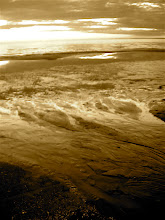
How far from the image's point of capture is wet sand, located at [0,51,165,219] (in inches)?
81.3

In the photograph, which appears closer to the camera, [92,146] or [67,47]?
[92,146]

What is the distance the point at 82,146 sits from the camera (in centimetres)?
314

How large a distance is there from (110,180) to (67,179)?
1.87 feet

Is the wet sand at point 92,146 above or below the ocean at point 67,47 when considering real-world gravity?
below

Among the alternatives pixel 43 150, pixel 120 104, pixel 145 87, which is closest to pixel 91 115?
pixel 120 104

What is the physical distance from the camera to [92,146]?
3141 millimetres

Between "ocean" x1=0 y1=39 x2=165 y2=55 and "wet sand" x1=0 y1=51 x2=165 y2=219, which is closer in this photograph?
"wet sand" x1=0 y1=51 x2=165 y2=219

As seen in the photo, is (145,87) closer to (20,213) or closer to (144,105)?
(144,105)

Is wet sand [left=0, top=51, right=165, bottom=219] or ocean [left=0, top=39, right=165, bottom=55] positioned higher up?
ocean [left=0, top=39, right=165, bottom=55]

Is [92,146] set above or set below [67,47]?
below

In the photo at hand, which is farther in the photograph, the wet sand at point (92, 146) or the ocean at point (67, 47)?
the ocean at point (67, 47)

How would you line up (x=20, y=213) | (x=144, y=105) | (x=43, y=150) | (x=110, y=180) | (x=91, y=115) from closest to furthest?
(x=20, y=213) → (x=110, y=180) → (x=43, y=150) → (x=91, y=115) → (x=144, y=105)

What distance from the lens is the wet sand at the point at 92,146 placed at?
206 centimetres

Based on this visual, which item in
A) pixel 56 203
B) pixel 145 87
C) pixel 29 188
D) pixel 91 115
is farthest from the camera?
pixel 145 87
